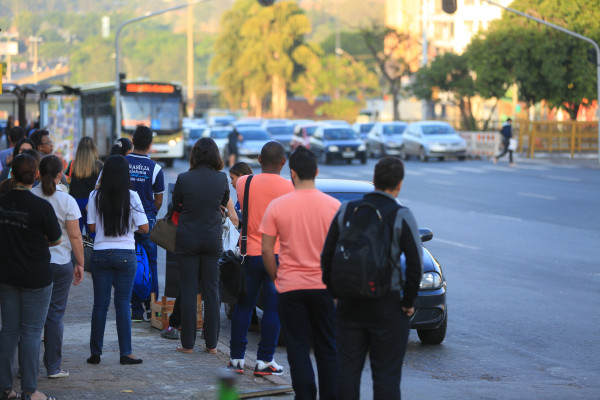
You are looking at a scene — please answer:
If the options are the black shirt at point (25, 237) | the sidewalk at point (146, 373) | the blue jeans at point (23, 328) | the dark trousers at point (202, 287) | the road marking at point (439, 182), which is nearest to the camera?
the black shirt at point (25, 237)

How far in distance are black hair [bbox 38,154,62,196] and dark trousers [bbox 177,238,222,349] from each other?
1217 mm

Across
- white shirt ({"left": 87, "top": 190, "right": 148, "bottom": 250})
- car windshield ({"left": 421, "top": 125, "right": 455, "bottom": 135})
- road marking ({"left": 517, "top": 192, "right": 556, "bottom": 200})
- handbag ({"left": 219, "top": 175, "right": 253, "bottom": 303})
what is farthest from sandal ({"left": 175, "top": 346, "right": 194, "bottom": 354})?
car windshield ({"left": 421, "top": 125, "right": 455, "bottom": 135})

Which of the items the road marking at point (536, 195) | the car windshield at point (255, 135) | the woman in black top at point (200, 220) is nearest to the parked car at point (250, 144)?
the car windshield at point (255, 135)

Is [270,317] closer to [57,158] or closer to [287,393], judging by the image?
[287,393]

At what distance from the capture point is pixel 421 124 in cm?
4225

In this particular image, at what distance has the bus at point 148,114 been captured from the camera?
3772 cm

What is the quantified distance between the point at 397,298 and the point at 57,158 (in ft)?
9.86

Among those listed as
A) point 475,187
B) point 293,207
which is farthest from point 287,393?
point 475,187

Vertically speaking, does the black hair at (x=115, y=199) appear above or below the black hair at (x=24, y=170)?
below

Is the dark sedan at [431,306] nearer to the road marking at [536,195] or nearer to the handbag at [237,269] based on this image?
the handbag at [237,269]

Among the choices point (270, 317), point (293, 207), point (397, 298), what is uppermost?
point (293, 207)

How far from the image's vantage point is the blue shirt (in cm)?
930

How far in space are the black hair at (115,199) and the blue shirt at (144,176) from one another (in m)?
1.70

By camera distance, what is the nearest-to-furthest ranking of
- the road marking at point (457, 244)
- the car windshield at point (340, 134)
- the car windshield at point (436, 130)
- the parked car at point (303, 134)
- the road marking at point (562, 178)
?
1. the road marking at point (457, 244)
2. the road marking at point (562, 178)
3. the car windshield at point (340, 134)
4. the car windshield at point (436, 130)
5. the parked car at point (303, 134)
